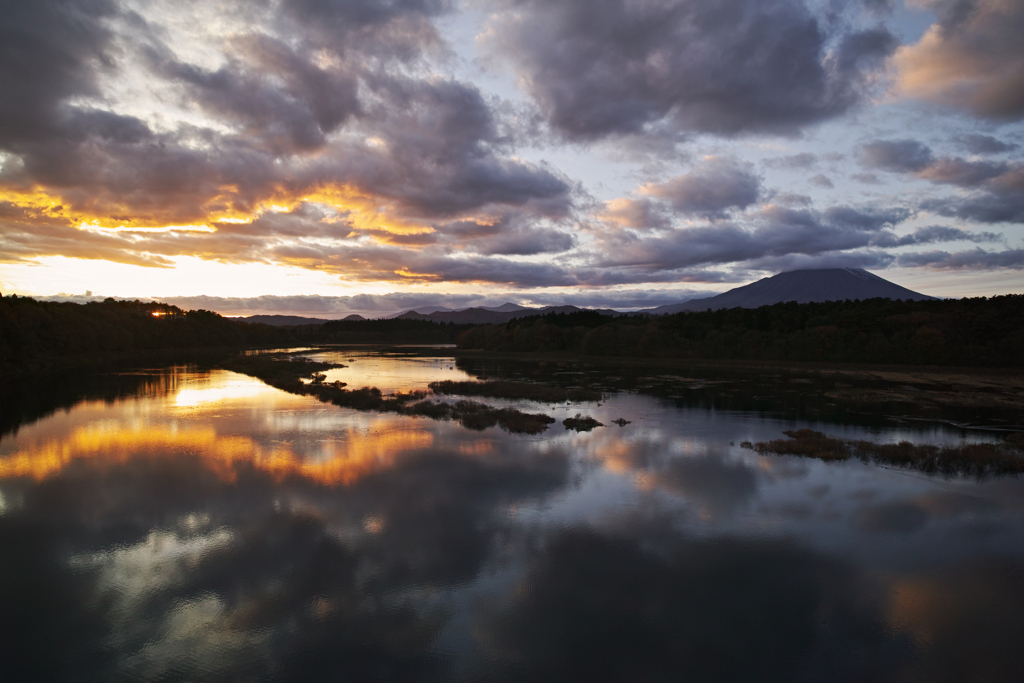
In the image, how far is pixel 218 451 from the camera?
2145cm

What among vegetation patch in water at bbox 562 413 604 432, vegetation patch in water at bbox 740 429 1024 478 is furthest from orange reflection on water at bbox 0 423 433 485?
vegetation patch in water at bbox 740 429 1024 478

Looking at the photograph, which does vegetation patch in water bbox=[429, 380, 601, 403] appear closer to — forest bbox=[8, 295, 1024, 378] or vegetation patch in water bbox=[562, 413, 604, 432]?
vegetation patch in water bbox=[562, 413, 604, 432]

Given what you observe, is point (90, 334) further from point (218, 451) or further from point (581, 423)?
point (581, 423)

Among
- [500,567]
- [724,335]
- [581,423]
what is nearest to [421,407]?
[581,423]

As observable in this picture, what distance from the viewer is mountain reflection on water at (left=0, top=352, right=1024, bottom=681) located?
317 inches

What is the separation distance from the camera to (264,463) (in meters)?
19.5

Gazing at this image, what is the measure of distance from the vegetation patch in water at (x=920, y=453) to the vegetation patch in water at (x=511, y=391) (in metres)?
16.3

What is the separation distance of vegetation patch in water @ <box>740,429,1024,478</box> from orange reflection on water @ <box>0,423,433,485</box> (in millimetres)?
15583

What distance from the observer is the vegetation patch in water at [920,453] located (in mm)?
18891

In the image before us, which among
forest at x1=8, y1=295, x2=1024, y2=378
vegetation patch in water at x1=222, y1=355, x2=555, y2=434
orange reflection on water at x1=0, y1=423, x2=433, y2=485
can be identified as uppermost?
forest at x1=8, y1=295, x2=1024, y2=378

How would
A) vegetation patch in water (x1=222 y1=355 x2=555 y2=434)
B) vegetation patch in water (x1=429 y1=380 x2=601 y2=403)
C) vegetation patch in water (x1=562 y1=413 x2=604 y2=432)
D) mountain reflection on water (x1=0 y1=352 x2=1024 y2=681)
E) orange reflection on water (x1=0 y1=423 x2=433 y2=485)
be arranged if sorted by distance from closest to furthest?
mountain reflection on water (x1=0 y1=352 x2=1024 y2=681) < orange reflection on water (x1=0 y1=423 x2=433 y2=485) < vegetation patch in water (x1=562 y1=413 x2=604 y2=432) < vegetation patch in water (x1=222 y1=355 x2=555 y2=434) < vegetation patch in water (x1=429 y1=380 x2=601 y2=403)

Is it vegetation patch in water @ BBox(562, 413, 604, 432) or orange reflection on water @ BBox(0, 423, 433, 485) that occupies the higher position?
vegetation patch in water @ BBox(562, 413, 604, 432)

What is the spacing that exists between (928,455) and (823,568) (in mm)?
12987

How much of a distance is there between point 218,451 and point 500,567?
52.2 feet
